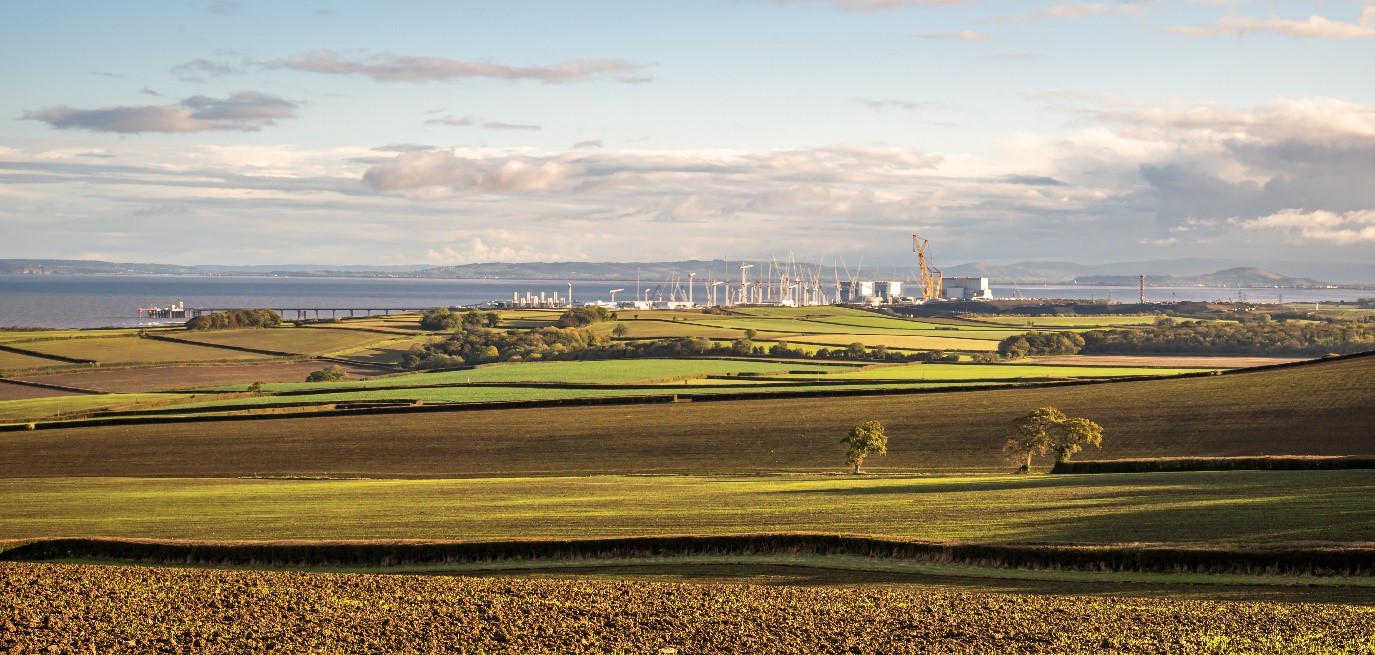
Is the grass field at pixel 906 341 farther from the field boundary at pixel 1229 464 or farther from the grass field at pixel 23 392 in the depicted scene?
the field boundary at pixel 1229 464

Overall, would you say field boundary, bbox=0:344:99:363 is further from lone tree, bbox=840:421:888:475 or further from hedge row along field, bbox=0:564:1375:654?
hedge row along field, bbox=0:564:1375:654

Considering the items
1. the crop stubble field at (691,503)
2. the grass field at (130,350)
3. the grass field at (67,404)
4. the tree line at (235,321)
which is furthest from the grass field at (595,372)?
the tree line at (235,321)

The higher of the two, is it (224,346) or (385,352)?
(224,346)

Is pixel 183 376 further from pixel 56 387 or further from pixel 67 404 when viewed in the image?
pixel 67 404

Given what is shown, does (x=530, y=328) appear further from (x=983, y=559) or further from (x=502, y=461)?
(x=983, y=559)

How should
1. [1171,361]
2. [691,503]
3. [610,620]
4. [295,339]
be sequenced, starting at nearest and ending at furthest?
1. [610,620]
2. [691,503]
3. [1171,361]
4. [295,339]

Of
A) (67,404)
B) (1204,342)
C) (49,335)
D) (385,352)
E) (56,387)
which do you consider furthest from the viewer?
(385,352)

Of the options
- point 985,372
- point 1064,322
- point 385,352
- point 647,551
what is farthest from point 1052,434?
point 1064,322
